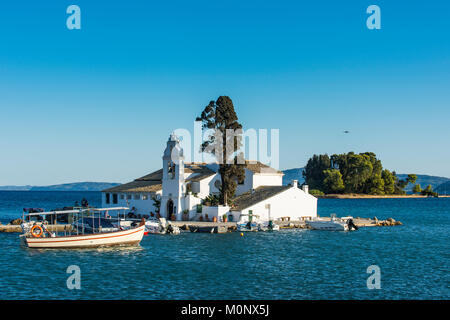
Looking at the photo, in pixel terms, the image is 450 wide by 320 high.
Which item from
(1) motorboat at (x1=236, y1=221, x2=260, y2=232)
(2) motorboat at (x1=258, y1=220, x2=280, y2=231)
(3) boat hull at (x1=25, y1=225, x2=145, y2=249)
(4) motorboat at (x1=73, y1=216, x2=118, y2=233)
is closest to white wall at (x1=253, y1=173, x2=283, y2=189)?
(2) motorboat at (x1=258, y1=220, x2=280, y2=231)

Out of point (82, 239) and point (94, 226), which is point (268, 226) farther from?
point (82, 239)

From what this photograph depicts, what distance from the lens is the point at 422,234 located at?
65125mm

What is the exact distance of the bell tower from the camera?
2562 inches

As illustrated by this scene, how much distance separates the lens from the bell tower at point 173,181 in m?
65.1

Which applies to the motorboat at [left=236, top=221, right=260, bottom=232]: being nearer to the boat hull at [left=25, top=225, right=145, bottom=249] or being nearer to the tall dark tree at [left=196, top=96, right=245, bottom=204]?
the tall dark tree at [left=196, top=96, right=245, bottom=204]

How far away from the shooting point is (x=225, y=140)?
6419 cm

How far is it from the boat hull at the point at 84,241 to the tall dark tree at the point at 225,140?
19368mm

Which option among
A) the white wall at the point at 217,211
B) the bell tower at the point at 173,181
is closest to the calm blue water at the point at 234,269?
the white wall at the point at 217,211

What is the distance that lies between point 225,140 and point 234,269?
2904cm

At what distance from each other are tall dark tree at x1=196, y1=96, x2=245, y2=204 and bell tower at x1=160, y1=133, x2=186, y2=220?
3946 mm

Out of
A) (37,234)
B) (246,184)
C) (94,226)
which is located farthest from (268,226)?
(37,234)

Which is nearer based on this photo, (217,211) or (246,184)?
(217,211)
